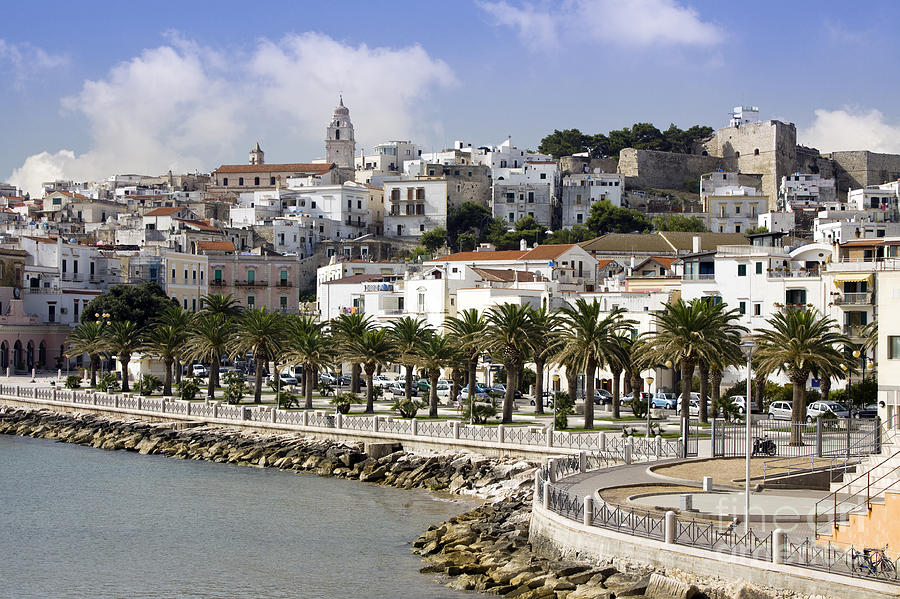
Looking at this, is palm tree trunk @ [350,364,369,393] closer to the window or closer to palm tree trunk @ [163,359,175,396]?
palm tree trunk @ [163,359,175,396]

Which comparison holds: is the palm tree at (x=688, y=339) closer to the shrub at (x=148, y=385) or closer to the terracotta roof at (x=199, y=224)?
the shrub at (x=148, y=385)

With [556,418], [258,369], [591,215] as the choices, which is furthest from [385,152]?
[556,418]

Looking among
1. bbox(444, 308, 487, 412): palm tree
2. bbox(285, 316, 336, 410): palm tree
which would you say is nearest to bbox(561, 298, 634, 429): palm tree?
bbox(444, 308, 487, 412): palm tree

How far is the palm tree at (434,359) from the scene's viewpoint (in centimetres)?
5600

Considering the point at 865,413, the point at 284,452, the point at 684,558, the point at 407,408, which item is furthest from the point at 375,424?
the point at 684,558

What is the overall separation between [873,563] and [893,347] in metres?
15.3

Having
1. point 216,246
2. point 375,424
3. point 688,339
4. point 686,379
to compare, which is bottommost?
point 375,424

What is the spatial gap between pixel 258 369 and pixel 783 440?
98.7 feet

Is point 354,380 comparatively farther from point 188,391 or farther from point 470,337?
point 470,337

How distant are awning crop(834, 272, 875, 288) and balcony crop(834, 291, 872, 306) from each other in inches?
25.0

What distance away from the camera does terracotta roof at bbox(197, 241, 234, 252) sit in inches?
4345

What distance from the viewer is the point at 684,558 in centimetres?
2414

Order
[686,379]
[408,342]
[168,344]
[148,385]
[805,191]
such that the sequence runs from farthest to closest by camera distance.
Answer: [805,191] < [148,385] < [168,344] < [408,342] < [686,379]

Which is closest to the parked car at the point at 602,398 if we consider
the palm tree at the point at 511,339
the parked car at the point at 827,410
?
the palm tree at the point at 511,339
